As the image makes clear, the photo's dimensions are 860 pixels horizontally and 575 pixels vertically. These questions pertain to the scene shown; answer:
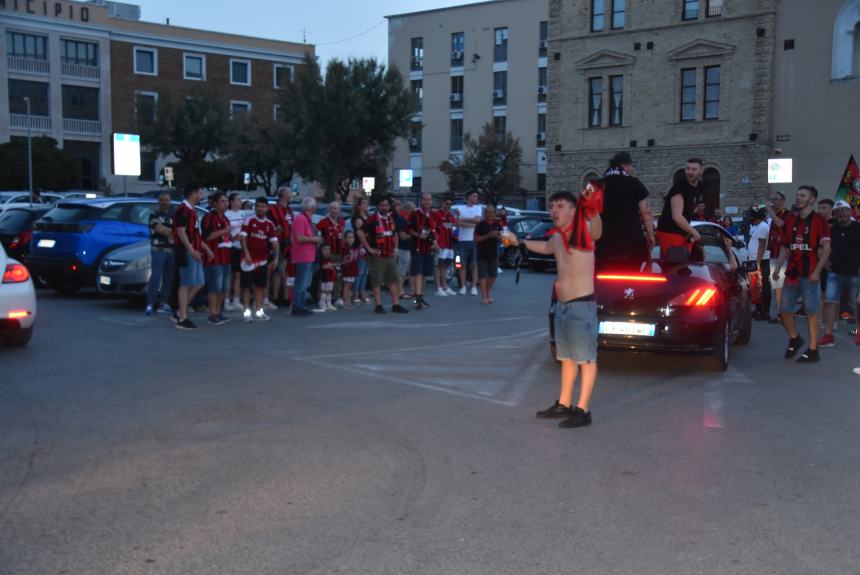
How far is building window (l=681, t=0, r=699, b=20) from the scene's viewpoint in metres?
42.3

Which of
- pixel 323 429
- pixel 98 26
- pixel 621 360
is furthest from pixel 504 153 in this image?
pixel 323 429

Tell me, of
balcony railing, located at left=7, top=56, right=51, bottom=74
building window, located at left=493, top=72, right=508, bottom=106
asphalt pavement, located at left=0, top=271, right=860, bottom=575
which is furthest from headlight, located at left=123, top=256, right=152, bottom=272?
building window, located at left=493, top=72, right=508, bottom=106

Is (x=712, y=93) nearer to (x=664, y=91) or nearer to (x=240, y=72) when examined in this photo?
(x=664, y=91)

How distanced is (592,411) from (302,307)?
7626mm

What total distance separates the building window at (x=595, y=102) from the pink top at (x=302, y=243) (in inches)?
1315

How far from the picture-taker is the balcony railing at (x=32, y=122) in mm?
55781

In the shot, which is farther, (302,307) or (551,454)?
(302,307)

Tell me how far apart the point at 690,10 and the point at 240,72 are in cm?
3443

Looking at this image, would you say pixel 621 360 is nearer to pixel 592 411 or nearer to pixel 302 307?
pixel 592 411

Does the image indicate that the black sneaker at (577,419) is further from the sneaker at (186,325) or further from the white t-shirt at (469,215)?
the white t-shirt at (469,215)

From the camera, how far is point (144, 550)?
443 centimetres

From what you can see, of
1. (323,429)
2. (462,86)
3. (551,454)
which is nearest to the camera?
(551,454)

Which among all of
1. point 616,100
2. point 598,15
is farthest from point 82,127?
point 616,100

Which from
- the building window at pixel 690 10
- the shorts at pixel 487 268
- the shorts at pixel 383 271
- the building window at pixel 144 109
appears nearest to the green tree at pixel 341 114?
the building window at pixel 144 109
